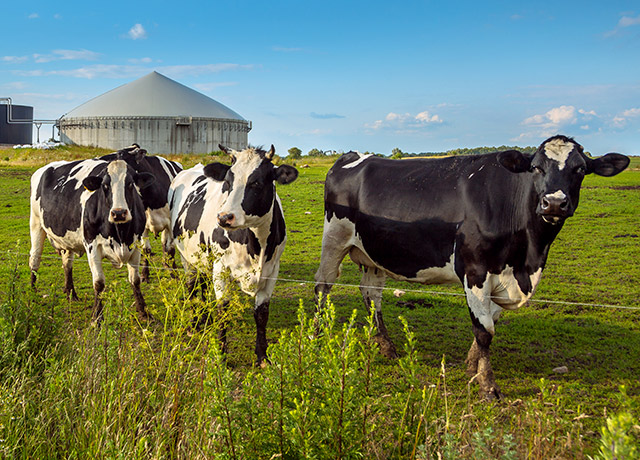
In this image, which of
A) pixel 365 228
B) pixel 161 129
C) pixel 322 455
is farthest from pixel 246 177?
pixel 161 129

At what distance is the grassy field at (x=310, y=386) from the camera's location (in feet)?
9.23

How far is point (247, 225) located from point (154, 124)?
52425mm

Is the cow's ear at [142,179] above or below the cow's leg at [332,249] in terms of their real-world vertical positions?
above

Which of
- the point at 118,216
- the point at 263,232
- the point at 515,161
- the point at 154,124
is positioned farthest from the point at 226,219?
the point at 154,124

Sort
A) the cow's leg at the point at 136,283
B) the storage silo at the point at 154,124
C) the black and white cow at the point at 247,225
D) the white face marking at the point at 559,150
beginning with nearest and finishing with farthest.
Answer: the white face marking at the point at 559,150, the black and white cow at the point at 247,225, the cow's leg at the point at 136,283, the storage silo at the point at 154,124

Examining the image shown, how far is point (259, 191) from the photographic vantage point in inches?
210

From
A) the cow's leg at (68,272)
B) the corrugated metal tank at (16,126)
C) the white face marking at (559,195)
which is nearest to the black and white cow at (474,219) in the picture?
the white face marking at (559,195)

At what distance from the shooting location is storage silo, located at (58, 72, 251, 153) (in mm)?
54438

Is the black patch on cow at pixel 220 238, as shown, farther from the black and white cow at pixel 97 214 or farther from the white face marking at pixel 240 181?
the black and white cow at pixel 97 214

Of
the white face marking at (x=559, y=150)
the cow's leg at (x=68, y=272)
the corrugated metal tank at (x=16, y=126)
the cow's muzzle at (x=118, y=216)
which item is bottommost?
the cow's leg at (x=68, y=272)

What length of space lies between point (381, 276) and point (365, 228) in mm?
804

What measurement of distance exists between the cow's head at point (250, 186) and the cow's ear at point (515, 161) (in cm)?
194

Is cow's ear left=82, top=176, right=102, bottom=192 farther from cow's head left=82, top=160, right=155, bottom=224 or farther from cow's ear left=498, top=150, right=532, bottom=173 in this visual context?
cow's ear left=498, top=150, right=532, bottom=173

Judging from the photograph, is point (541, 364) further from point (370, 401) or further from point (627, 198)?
→ point (627, 198)
